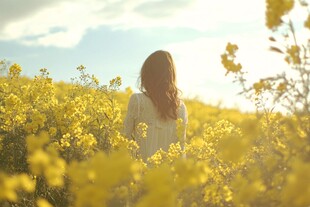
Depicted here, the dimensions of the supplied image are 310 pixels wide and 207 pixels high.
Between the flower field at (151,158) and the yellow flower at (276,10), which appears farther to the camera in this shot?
the yellow flower at (276,10)

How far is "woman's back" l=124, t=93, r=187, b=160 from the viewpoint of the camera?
5086 mm

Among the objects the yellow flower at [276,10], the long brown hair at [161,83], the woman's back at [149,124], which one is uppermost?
the yellow flower at [276,10]

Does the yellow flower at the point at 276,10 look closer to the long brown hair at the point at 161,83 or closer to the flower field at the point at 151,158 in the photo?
the flower field at the point at 151,158

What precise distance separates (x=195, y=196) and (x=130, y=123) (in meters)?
2.08

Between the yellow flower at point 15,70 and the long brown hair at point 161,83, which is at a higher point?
the yellow flower at point 15,70

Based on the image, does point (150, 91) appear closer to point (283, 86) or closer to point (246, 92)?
point (246, 92)

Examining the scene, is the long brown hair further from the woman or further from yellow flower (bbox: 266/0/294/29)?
yellow flower (bbox: 266/0/294/29)

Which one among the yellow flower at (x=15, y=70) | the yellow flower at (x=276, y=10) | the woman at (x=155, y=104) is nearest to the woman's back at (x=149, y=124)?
the woman at (x=155, y=104)

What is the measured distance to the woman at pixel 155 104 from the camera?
5.10m

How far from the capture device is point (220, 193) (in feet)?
9.56

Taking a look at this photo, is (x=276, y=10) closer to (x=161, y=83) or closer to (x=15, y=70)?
(x=161, y=83)

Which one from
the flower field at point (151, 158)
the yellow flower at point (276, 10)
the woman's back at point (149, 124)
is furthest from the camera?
the woman's back at point (149, 124)

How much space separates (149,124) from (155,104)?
0.22 m

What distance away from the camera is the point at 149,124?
5180 mm
